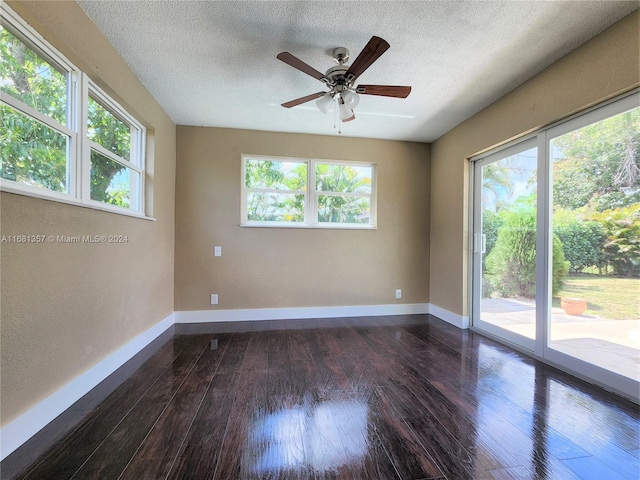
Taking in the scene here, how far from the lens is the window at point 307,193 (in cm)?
360

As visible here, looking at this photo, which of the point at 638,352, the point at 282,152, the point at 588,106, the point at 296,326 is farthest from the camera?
the point at 282,152

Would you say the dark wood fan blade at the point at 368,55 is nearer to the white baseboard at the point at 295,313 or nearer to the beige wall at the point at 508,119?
the beige wall at the point at 508,119

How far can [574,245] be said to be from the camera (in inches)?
86.0

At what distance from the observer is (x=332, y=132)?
360cm

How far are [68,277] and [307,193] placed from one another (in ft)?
8.69

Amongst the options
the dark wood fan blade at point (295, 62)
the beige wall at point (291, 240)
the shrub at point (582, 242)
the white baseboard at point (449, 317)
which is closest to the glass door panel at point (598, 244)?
the shrub at point (582, 242)

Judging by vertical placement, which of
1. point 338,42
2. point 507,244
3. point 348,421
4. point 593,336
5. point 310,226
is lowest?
point 348,421

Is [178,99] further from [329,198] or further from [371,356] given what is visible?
[371,356]

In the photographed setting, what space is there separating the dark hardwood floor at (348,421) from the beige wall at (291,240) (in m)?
1.12

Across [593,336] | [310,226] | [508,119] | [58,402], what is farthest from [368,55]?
[58,402]

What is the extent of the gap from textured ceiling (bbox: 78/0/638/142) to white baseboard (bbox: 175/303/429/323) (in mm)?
2524

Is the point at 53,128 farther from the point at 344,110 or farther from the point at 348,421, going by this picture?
the point at 348,421

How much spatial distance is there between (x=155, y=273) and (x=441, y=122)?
12.6 feet

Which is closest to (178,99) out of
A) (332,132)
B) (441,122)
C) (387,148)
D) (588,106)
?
(332,132)
